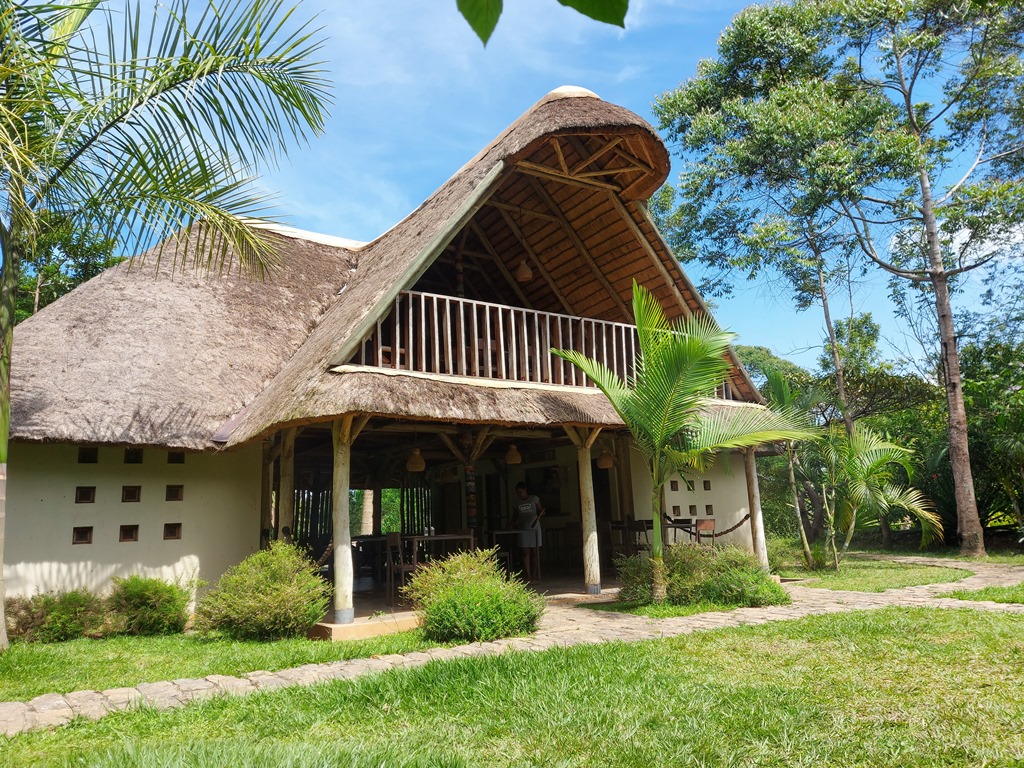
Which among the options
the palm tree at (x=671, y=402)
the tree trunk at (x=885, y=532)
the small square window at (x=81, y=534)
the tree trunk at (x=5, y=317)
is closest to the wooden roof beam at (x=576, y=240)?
the palm tree at (x=671, y=402)

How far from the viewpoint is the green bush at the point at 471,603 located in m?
5.91

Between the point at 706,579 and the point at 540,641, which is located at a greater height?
the point at 706,579

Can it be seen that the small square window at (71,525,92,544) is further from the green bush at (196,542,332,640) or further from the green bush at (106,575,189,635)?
the green bush at (196,542,332,640)

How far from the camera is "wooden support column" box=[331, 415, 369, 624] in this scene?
21.7ft

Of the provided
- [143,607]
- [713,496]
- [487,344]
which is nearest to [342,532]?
[143,607]

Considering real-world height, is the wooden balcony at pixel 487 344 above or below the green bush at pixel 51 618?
above

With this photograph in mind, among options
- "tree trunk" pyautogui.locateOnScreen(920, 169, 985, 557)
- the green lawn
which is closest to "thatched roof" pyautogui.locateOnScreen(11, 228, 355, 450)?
the green lawn

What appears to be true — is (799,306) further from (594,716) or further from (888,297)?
(594,716)

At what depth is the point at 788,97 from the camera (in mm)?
15375

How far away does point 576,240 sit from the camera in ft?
33.9

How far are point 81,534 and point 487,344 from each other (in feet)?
15.1

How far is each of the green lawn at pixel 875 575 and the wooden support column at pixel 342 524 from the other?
5721mm

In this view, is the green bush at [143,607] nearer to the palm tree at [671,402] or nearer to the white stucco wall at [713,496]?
the palm tree at [671,402]

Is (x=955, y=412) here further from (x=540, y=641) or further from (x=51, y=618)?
(x=51, y=618)
